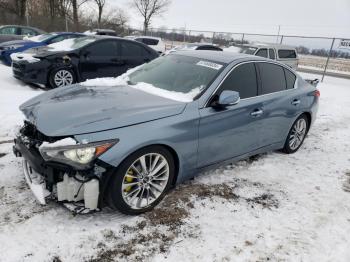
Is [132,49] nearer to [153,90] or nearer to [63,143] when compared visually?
[153,90]

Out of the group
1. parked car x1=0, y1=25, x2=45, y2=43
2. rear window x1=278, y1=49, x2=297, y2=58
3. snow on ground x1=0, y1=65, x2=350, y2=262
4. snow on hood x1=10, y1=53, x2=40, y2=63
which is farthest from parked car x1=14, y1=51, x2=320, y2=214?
parked car x1=0, y1=25, x2=45, y2=43

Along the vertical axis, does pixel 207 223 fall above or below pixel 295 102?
below

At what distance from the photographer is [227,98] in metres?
3.63

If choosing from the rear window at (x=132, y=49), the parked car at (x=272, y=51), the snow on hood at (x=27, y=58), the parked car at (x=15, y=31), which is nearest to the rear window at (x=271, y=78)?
the rear window at (x=132, y=49)

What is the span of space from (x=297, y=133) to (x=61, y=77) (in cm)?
584

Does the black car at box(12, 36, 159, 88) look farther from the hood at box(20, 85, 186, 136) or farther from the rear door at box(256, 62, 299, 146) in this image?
the rear door at box(256, 62, 299, 146)

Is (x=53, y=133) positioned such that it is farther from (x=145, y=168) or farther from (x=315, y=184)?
(x=315, y=184)

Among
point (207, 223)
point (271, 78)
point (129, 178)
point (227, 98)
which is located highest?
point (271, 78)

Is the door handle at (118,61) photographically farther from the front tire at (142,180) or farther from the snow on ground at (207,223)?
the front tire at (142,180)

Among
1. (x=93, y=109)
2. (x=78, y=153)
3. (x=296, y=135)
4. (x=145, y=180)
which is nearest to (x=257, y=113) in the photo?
(x=296, y=135)

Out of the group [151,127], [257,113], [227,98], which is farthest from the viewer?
[257,113]

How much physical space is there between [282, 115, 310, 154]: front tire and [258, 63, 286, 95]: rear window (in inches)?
30.7

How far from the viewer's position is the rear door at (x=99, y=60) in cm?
855

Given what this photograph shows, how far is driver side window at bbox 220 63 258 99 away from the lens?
3.96 m
